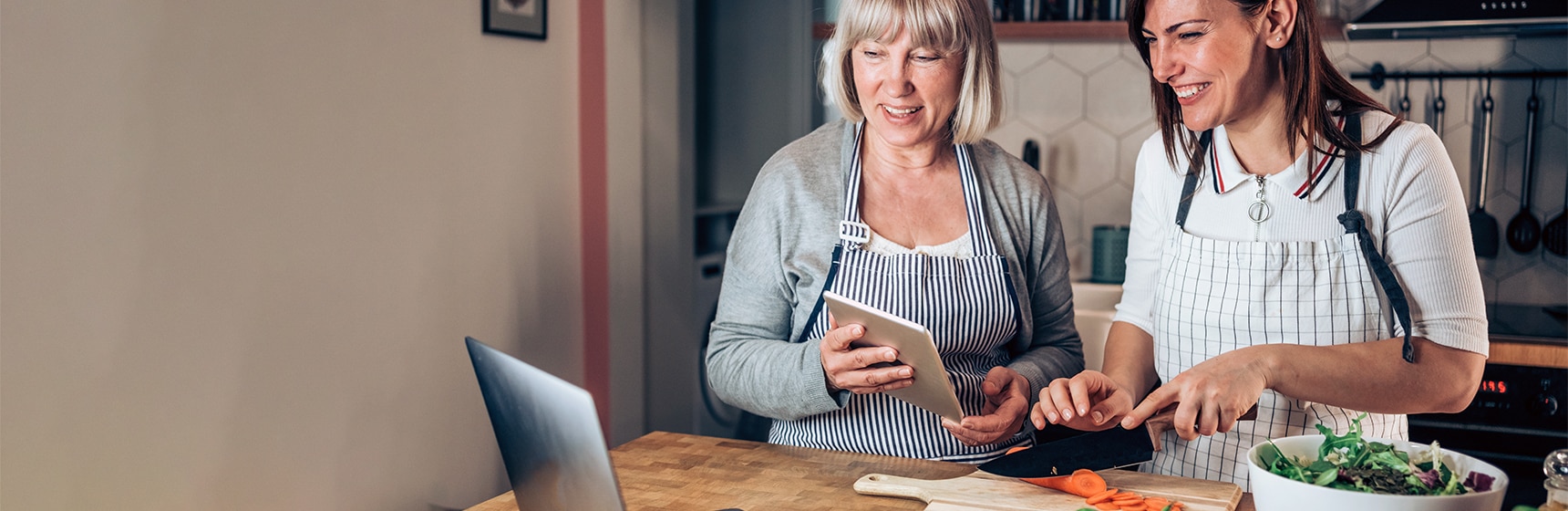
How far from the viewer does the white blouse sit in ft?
4.11

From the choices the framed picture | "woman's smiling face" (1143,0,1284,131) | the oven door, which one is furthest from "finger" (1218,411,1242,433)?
the oven door

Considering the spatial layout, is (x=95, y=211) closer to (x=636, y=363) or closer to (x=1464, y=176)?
(x=636, y=363)

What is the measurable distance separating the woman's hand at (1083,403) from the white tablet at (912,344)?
0.33 feet

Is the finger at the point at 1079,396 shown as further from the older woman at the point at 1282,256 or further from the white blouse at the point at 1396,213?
the white blouse at the point at 1396,213

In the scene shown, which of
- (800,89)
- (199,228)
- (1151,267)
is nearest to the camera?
(199,228)

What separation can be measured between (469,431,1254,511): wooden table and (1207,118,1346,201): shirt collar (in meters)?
0.39

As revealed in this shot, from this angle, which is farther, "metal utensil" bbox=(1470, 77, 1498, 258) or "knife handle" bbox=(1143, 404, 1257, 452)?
"metal utensil" bbox=(1470, 77, 1498, 258)

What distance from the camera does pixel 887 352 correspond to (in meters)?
1.28

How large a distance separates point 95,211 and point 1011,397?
3.68ft

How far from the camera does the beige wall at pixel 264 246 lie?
4.12ft

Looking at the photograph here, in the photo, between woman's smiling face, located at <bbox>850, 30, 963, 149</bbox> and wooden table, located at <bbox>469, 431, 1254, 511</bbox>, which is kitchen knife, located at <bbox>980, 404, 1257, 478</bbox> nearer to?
wooden table, located at <bbox>469, 431, 1254, 511</bbox>

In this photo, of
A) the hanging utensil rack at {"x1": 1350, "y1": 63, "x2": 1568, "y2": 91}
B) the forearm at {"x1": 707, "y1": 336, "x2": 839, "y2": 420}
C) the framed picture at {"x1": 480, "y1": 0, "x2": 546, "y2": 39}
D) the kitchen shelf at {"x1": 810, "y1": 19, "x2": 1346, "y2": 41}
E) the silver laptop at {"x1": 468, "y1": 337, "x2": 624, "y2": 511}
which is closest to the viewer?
the silver laptop at {"x1": 468, "y1": 337, "x2": 624, "y2": 511}

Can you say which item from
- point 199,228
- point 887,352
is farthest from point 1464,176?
point 199,228

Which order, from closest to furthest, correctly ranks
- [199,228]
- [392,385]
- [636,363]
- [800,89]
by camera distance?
[199,228]
[392,385]
[636,363]
[800,89]
